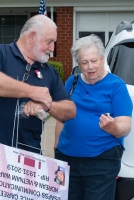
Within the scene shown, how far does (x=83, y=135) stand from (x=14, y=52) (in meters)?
0.80

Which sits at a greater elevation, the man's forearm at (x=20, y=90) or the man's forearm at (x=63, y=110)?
the man's forearm at (x=20, y=90)

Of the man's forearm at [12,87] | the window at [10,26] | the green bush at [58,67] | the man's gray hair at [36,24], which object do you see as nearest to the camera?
the man's forearm at [12,87]

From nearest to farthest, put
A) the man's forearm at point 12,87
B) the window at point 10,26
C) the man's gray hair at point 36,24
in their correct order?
the man's forearm at point 12,87, the man's gray hair at point 36,24, the window at point 10,26

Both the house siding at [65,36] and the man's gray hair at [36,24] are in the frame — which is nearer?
the man's gray hair at [36,24]

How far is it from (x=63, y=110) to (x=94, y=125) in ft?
1.01

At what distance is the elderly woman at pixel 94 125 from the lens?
10.6 feet

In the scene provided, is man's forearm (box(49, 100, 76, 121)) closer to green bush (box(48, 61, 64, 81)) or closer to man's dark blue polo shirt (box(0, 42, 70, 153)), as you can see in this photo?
man's dark blue polo shirt (box(0, 42, 70, 153))

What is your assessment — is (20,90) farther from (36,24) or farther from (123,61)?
(123,61)

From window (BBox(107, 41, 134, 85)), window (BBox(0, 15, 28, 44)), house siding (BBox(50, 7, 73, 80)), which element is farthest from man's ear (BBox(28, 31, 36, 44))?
window (BBox(0, 15, 28, 44))

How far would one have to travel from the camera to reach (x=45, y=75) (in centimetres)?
316

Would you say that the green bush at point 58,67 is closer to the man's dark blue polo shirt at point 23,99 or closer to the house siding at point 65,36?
the house siding at point 65,36

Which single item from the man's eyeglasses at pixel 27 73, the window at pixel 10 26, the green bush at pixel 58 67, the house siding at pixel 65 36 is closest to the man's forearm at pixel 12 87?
the man's eyeglasses at pixel 27 73

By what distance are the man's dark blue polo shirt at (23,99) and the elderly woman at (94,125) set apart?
0.22 metres

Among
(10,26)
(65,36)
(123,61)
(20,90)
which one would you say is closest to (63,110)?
(20,90)
